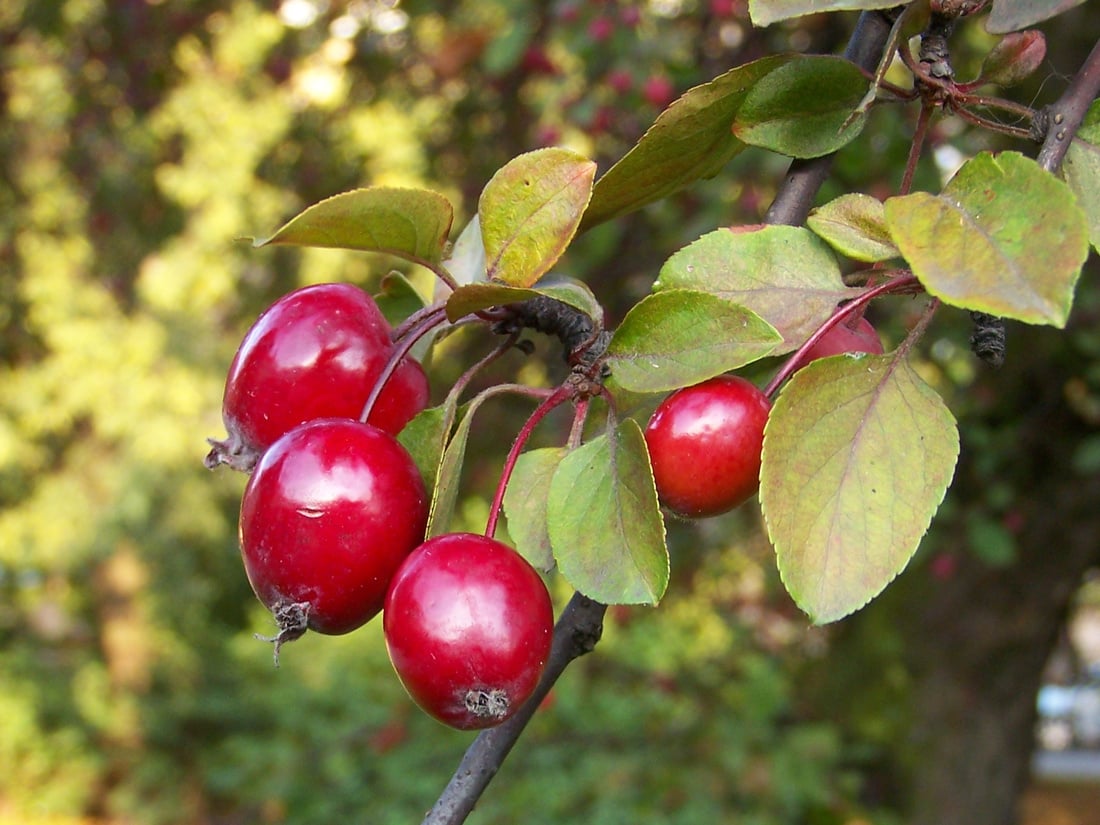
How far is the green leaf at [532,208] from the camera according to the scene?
588mm

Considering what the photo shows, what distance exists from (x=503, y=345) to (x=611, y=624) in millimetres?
3842

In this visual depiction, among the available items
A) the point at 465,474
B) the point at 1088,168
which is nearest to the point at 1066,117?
the point at 1088,168

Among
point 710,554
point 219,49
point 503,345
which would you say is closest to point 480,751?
point 503,345

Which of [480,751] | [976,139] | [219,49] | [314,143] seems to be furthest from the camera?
[219,49]

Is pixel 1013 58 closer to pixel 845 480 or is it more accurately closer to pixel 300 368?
pixel 845 480

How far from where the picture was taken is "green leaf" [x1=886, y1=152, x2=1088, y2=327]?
412 millimetres

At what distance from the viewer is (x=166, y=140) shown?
17.7 feet

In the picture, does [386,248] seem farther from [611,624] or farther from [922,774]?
[611,624]

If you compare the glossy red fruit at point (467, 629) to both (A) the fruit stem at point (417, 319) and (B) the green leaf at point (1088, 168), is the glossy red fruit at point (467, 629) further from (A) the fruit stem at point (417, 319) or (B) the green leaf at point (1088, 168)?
(B) the green leaf at point (1088, 168)

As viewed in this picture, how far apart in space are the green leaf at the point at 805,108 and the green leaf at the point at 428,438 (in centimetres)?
23

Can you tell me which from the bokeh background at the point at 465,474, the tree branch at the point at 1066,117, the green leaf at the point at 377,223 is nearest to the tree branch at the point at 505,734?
the green leaf at the point at 377,223

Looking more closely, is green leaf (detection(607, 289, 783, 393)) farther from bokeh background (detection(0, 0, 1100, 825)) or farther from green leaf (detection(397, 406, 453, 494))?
bokeh background (detection(0, 0, 1100, 825))

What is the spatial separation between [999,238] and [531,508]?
0.28 meters

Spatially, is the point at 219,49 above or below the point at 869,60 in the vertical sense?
below
